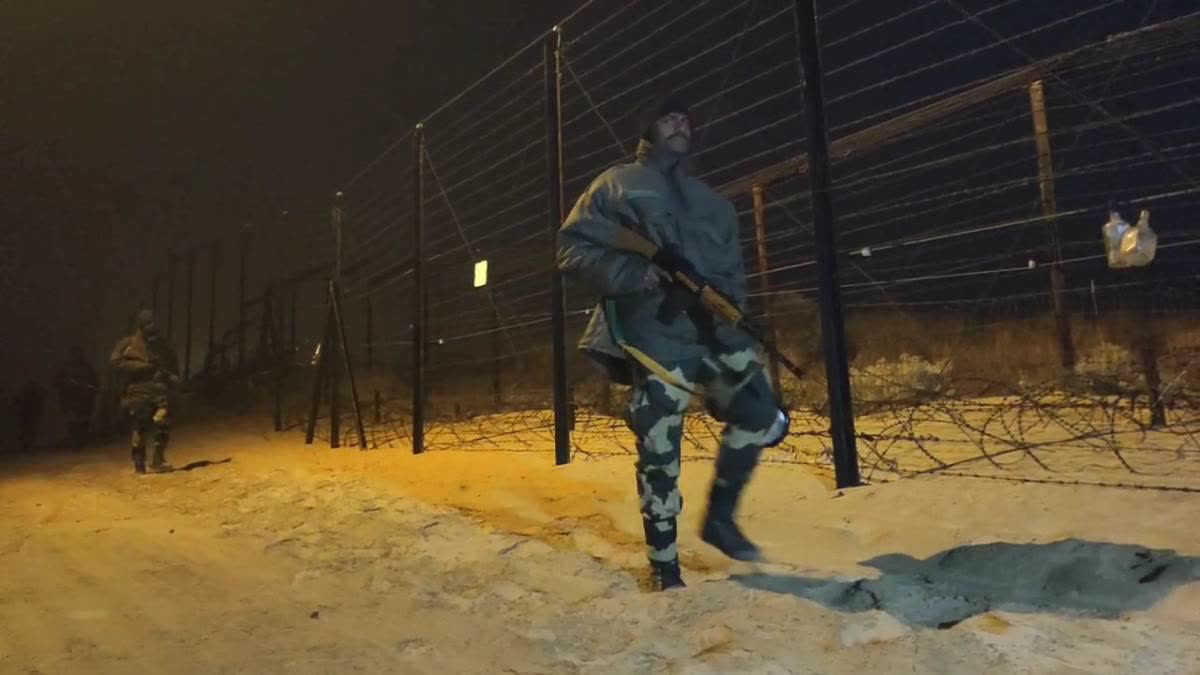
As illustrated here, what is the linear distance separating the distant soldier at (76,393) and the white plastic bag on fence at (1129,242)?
18.8 meters

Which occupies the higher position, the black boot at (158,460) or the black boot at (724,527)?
the black boot at (158,460)

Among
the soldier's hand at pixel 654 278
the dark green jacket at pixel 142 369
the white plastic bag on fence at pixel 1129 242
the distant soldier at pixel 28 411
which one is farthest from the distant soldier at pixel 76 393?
the white plastic bag on fence at pixel 1129 242

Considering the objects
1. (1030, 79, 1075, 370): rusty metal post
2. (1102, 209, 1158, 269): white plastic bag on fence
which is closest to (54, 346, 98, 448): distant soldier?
(1030, 79, 1075, 370): rusty metal post

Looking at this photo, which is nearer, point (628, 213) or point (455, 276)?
point (628, 213)

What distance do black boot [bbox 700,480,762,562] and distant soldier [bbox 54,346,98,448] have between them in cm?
1796

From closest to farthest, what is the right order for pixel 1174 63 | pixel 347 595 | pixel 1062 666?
pixel 1062 666, pixel 347 595, pixel 1174 63

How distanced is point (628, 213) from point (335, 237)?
7.65 meters

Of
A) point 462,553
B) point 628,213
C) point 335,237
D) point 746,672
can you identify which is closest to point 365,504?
point 462,553

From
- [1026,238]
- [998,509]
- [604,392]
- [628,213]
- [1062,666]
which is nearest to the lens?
[1062,666]

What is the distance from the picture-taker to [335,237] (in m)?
9.65

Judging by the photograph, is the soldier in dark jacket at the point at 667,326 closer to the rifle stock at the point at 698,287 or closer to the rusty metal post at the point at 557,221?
the rifle stock at the point at 698,287

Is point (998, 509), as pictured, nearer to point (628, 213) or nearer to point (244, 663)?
point (628, 213)

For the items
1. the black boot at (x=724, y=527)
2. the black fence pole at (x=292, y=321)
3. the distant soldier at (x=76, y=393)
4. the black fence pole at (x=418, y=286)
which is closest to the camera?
the black boot at (x=724, y=527)

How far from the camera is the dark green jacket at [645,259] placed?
8.70ft
